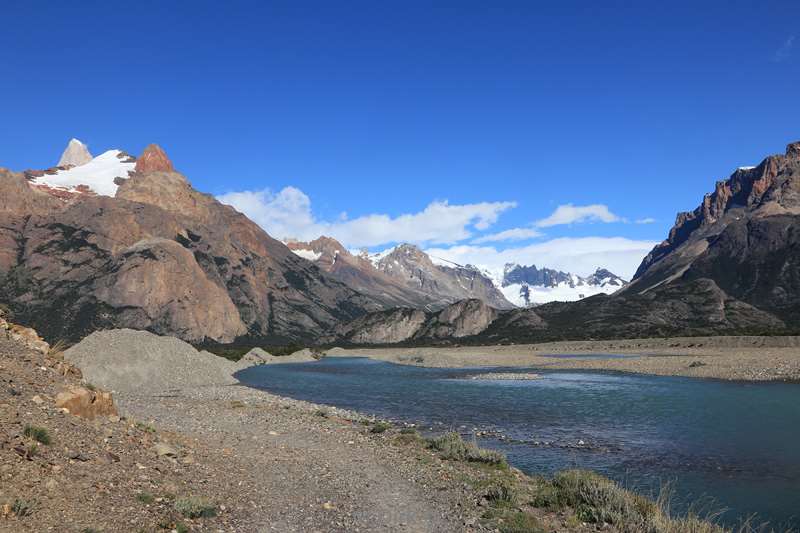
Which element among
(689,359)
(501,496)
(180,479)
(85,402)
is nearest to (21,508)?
(180,479)

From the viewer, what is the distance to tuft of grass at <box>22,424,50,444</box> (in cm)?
1623

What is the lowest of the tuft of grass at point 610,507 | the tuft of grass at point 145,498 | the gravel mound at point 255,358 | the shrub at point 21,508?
the gravel mound at point 255,358

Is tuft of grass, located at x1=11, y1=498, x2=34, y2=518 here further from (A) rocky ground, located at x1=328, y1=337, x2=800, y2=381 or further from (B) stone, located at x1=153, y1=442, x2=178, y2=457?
(A) rocky ground, located at x1=328, y1=337, x2=800, y2=381

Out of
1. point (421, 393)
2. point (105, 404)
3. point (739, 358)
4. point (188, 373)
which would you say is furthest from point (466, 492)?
point (739, 358)

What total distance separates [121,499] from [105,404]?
7.95 m

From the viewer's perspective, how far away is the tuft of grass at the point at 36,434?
16.2 meters

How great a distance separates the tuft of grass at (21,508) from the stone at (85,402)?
737 cm

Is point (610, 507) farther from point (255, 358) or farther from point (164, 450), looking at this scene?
point (255, 358)

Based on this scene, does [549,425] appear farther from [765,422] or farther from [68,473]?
[68,473]

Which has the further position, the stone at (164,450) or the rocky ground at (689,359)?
the rocky ground at (689,359)

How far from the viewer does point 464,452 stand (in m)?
25.8

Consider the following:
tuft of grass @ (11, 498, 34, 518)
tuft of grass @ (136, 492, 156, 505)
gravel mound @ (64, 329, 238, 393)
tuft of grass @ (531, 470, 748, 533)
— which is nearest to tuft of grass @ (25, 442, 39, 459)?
tuft of grass @ (11, 498, 34, 518)

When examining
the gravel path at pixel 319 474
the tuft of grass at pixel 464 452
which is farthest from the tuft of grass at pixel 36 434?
the tuft of grass at pixel 464 452

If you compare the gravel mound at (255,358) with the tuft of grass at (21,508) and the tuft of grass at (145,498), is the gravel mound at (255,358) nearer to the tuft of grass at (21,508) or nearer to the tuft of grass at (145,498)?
the tuft of grass at (145,498)
